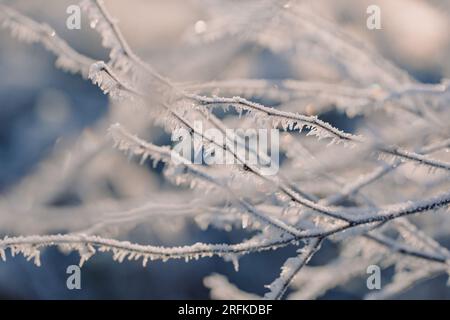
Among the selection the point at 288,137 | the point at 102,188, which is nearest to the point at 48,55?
the point at 102,188

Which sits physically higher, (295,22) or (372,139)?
(295,22)

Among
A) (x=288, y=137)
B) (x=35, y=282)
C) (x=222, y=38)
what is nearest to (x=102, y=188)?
(x=35, y=282)

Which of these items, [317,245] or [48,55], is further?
[48,55]

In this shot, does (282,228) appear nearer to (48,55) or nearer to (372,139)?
(372,139)

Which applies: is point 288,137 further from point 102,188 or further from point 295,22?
point 102,188

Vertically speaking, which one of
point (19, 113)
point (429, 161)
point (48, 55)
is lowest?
point (429, 161)
